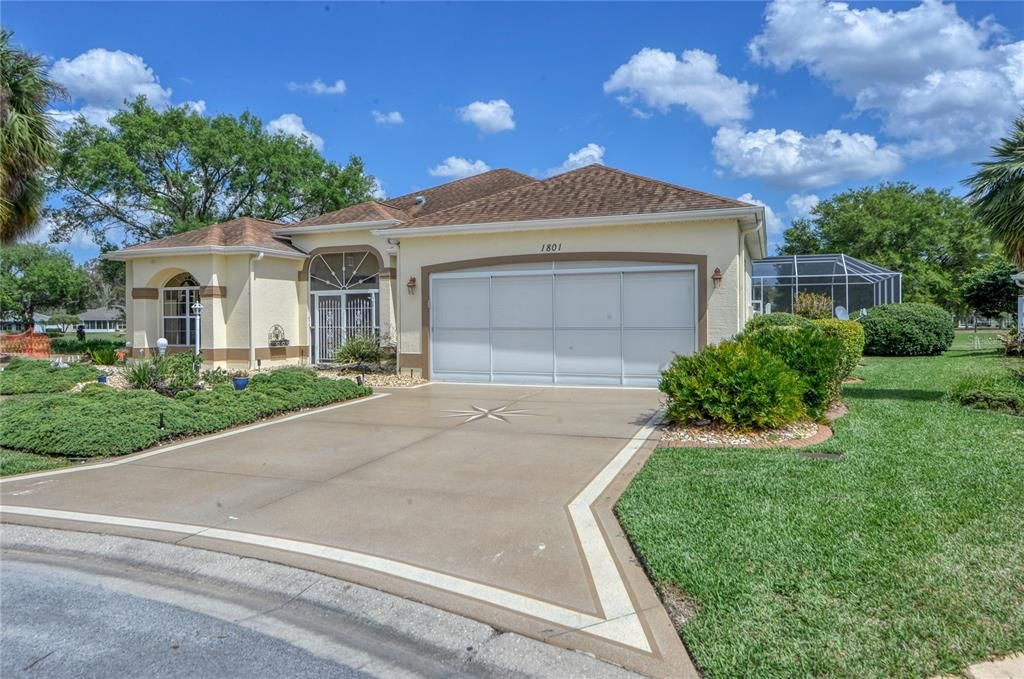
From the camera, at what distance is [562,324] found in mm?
14805

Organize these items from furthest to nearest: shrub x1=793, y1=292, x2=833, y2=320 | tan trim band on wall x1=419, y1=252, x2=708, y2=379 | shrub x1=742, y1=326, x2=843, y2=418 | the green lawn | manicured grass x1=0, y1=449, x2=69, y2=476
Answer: shrub x1=793, y1=292, x2=833, y2=320, tan trim band on wall x1=419, y1=252, x2=708, y2=379, shrub x1=742, y1=326, x2=843, y2=418, manicured grass x1=0, y1=449, x2=69, y2=476, the green lawn

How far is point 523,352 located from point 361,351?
16.3 ft

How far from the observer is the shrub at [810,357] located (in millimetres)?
9320

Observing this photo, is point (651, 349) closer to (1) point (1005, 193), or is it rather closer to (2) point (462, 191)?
(1) point (1005, 193)

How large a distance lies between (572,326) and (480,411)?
4.26m

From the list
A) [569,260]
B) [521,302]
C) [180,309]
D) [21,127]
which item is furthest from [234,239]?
[569,260]

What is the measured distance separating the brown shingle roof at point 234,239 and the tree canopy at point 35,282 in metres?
37.9

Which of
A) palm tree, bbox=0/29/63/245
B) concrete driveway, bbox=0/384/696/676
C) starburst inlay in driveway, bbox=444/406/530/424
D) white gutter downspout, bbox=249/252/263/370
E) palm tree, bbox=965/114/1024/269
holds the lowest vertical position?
concrete driveway, bbox=0/384/696/676

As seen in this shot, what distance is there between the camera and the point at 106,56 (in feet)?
73.9

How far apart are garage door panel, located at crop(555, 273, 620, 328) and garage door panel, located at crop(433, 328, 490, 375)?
202 centimetres

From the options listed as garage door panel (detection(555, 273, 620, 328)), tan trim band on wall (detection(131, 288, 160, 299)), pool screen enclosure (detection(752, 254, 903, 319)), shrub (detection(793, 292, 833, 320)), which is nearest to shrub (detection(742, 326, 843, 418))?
garage door panel (detection(555, 273, 620, 328))

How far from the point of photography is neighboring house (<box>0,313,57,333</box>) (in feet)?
187

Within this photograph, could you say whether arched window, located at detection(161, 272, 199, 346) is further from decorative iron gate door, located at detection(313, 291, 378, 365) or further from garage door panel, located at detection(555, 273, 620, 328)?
garage door panel, located at detection(555, 273, 620, 328)

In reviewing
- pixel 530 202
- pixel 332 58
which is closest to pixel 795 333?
pixel 530 202
